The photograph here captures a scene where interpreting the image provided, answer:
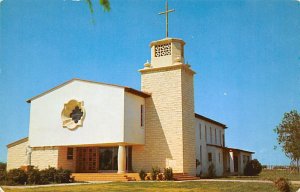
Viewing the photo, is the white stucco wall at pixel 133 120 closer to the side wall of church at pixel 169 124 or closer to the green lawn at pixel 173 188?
the side wall of church at pixel 169 124

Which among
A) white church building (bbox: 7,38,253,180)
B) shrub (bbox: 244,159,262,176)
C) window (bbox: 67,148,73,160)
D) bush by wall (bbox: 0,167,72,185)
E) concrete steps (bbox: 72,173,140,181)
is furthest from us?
shrub (bbox: 244,159,262,176)

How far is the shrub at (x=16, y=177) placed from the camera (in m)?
20.3

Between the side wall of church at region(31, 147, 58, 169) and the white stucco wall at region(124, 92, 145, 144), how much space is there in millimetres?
6547

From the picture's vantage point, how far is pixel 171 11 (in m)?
29.4

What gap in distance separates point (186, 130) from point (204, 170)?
707 centimetres

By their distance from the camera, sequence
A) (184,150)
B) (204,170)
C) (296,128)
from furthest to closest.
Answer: (296,128) < (204,170) < (184,150)

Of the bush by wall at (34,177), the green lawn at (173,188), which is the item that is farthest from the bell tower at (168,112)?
the green lawn at (173,188)

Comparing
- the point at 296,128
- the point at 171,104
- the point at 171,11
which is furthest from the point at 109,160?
the point at 296,128

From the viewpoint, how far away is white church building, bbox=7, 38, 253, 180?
1035 inches

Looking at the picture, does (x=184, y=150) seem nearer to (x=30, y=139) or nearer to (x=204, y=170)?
(x=204, y=170)

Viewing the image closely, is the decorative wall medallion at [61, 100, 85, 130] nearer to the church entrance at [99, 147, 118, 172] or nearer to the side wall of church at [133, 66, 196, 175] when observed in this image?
the church entrance at [99, 147, 118, 172]

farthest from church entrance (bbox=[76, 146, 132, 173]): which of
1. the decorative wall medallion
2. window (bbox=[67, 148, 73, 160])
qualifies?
the decorative wall medallion

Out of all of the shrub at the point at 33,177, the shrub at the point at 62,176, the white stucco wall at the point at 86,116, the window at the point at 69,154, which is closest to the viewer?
the shrub at the point at 33,177

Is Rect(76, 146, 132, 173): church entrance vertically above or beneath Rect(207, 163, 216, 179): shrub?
above
